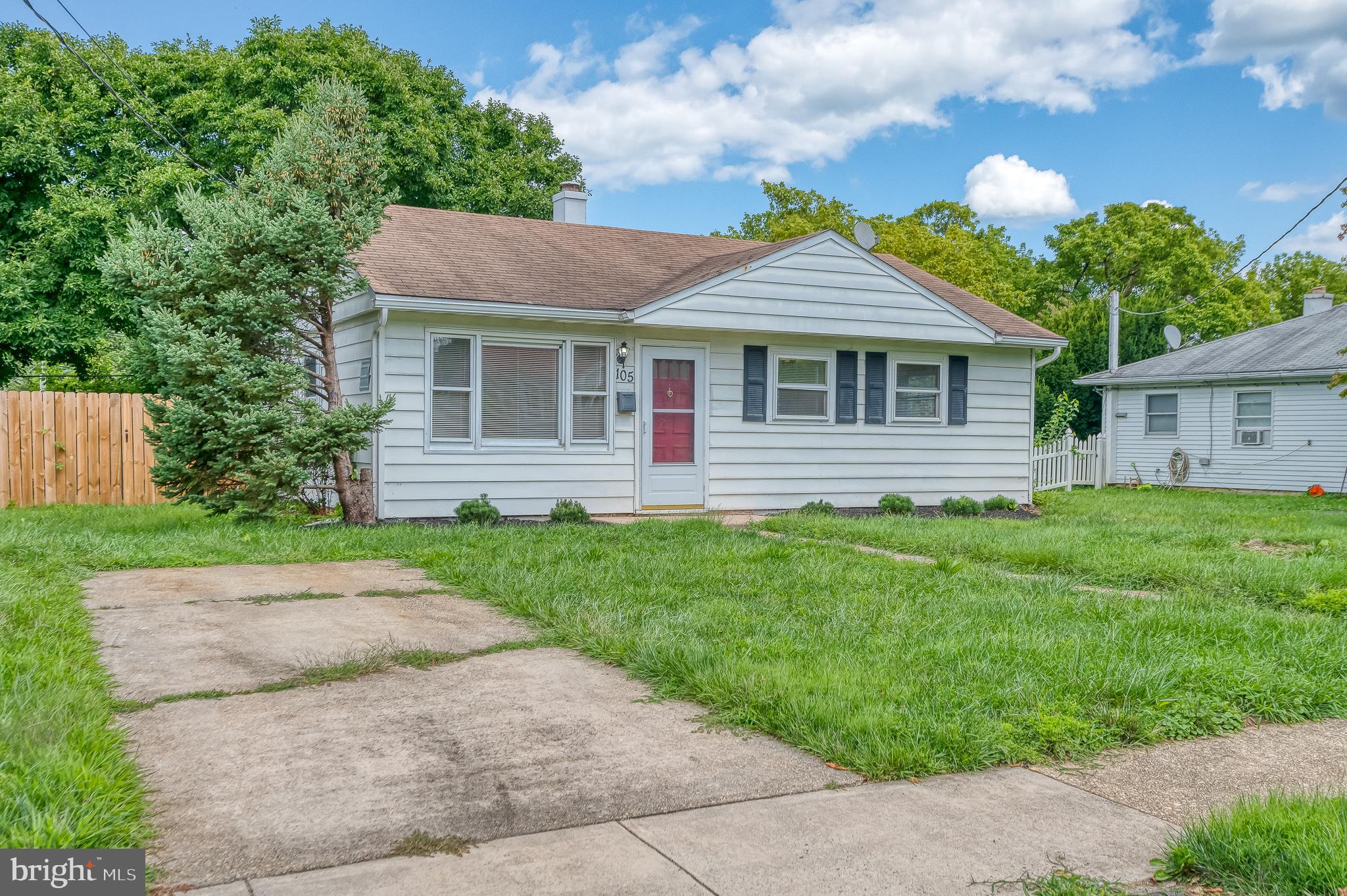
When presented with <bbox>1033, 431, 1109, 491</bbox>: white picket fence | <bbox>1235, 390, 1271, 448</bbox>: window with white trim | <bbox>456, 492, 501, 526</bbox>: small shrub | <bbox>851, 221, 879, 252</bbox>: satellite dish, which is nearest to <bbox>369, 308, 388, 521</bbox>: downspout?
<bbox>456, 492, 501, 526</bbox>: small shrub

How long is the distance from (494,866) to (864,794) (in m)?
1.29

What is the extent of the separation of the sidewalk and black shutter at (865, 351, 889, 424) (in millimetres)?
11510

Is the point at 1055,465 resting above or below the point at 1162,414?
below

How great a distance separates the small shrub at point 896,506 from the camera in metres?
14.1

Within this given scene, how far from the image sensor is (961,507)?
14539 millimetres

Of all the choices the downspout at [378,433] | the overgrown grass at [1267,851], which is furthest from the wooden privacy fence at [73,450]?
the overgrown grass at [1267,851]

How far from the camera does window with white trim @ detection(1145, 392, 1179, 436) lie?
2373 centimetres

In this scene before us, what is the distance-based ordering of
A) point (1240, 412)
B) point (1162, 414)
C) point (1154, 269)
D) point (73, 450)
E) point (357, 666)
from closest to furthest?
point (357, 666) < point (73, 450) < point (1240, 412) < point (1162, 414) < point (1154, 269)

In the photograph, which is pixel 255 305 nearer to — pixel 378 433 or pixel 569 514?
pixel 378 433

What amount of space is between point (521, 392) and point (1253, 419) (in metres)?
17.1

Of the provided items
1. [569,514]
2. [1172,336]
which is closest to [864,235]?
[569,514]

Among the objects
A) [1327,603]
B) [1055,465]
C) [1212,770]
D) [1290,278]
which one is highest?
[1290,278]

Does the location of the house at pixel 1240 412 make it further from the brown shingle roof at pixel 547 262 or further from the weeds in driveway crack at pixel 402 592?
the weeds in driveway crack at pixel 402 592

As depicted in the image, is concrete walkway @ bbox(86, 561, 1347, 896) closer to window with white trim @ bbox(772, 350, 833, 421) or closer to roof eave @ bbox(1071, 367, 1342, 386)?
window with white trim @ bbox(772, 350, 833, 421)
